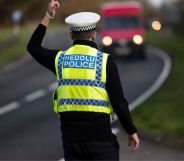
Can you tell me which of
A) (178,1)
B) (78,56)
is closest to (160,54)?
(178,1)

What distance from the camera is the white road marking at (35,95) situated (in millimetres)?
19062

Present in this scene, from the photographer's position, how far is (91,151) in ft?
16.5

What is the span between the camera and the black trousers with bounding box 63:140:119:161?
5.04 m

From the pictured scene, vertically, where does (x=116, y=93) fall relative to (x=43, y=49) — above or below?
below

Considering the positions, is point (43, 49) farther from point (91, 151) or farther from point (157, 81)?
point (157, 81)

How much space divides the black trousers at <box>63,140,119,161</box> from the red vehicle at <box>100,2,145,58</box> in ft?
85.4

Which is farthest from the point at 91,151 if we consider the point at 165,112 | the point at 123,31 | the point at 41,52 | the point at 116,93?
the point at 123,31

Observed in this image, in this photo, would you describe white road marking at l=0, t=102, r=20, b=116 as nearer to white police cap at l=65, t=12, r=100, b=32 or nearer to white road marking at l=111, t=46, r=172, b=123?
white road marking at l=111, t=46, r=172, b=123

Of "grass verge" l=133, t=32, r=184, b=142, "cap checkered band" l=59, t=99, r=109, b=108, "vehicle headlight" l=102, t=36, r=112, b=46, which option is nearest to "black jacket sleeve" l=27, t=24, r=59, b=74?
"cap checkered band" l=59, t=99, r=109, b=108

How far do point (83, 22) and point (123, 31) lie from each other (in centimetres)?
2628

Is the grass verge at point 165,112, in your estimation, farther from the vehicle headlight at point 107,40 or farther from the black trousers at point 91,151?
the vehicle headlight at point 107,40

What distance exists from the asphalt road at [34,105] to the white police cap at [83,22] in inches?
154

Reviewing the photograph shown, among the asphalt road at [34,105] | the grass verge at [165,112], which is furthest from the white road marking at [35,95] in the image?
the grass verge at [165,112]

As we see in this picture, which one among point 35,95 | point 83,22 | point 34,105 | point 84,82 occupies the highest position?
point 83,22
